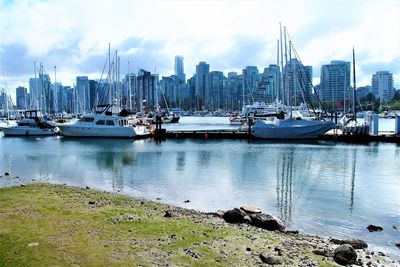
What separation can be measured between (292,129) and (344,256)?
169 feet

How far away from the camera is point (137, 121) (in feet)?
265

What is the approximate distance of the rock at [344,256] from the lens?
1159cm

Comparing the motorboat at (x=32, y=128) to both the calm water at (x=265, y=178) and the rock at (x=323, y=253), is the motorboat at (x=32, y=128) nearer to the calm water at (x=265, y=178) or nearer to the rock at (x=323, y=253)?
the calm water at (x=265, y=178)

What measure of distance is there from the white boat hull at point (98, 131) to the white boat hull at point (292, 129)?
2091 centimetres

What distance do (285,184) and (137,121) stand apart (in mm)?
57100

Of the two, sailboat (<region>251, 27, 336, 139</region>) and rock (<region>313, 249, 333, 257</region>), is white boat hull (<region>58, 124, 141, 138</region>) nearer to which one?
sailboat (<region>251, 27, 336, 139</region>)

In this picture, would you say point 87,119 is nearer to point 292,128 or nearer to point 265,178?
point 292,128

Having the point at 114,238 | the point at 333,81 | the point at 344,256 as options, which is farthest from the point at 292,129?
the point at 333,81

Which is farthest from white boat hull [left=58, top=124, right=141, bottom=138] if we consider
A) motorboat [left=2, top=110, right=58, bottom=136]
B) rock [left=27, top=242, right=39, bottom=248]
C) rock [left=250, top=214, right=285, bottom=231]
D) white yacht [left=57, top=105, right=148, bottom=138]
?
rock [left=27, top=242, right=39, bottom=248]

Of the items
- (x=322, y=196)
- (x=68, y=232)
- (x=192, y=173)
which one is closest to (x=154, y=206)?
(x=68, y=232)

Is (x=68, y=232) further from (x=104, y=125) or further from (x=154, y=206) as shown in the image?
(x=104, y=125)

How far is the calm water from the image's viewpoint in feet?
61.4

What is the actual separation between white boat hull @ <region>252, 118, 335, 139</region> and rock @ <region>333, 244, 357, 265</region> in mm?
51005

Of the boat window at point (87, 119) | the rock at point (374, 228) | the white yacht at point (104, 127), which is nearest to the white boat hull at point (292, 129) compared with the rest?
the white yacht at point (104, 127)
